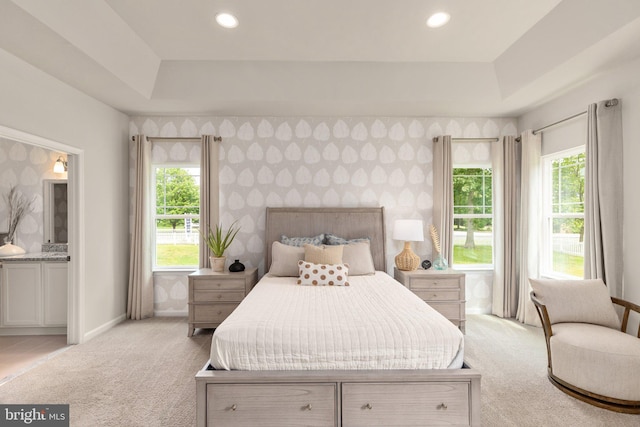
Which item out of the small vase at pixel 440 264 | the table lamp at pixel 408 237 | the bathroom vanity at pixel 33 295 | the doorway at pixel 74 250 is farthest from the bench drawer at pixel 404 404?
the bathroom vanity at pixel 33 295

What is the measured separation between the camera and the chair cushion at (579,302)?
2803 millimetres

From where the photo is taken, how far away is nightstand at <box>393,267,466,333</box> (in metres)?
3.85

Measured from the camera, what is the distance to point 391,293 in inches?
117

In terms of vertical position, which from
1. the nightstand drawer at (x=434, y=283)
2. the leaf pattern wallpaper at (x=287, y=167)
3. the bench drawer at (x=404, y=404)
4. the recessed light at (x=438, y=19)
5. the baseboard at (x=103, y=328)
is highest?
the recessed light at (x=438, y=19)

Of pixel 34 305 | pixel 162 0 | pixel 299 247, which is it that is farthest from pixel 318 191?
pixel 34 305

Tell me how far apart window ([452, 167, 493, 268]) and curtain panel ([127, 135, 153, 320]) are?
162 inches

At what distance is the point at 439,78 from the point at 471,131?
3.66ft

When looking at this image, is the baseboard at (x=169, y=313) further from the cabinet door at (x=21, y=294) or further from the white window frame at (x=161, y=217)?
the cabinet door at (x=21, y=294)

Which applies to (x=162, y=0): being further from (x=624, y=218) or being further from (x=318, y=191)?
(x=624, y=218)

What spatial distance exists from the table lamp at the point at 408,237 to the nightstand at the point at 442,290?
24cm

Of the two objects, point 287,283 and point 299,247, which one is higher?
point 299,247

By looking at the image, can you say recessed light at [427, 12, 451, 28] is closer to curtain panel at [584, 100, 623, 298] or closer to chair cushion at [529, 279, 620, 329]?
curtain panel at [584, 100, 623, 298]

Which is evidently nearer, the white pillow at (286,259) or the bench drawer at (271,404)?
the bench drawer at (271,404)

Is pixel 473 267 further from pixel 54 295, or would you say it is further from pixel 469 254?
pixel 54 295
